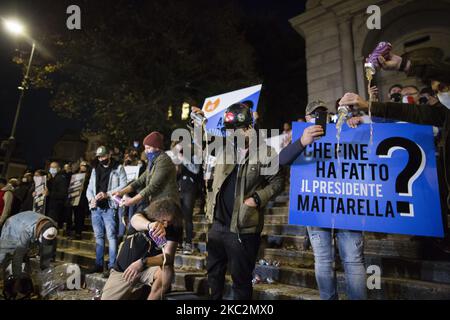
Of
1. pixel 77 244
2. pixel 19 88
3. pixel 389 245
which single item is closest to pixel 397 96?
pixel 389 245

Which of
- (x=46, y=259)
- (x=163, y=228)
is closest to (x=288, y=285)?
(x=163, y=228)

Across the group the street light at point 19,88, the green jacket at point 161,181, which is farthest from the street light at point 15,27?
the green jacket at point 161,181

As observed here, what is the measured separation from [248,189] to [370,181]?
46.5 inches

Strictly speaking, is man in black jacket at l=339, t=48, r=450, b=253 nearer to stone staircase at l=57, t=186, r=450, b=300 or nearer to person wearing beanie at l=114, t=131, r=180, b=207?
stone staircase at l=57, t=186, r=450, b=300

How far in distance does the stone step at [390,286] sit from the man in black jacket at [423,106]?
1.02 m

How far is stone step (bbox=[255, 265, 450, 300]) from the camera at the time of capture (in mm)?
2895

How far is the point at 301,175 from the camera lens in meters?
2.97

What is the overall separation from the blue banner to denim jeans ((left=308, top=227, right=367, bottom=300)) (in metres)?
0.10

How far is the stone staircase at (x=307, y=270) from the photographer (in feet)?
10.2

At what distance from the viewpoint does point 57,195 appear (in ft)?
25.3

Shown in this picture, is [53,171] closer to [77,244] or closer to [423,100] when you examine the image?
[77,244]

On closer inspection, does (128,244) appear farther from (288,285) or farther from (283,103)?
(283,103)

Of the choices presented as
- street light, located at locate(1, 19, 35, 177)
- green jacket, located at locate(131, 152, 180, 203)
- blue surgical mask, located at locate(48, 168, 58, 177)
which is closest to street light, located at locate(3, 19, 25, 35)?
street light, located at locate(1, 19, 35, 177)

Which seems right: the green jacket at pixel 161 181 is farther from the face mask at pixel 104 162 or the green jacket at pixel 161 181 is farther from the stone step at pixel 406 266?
the stone step at pixel 406 266
